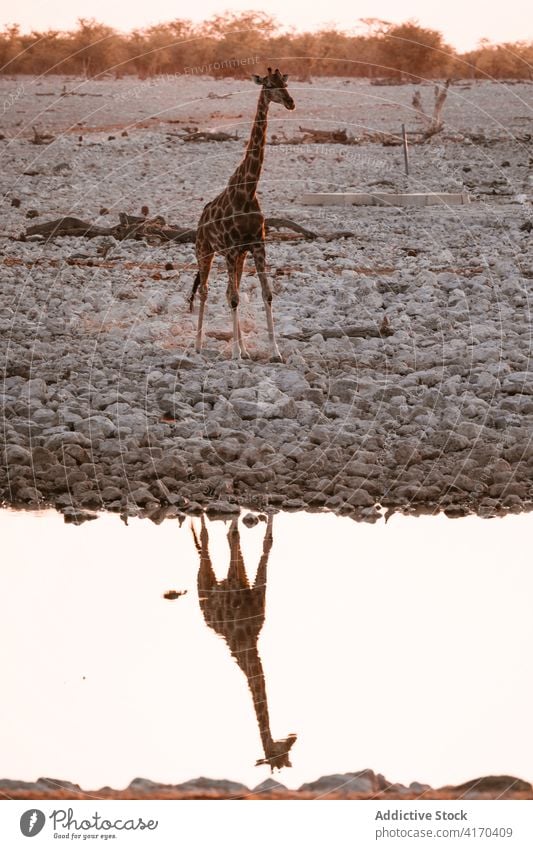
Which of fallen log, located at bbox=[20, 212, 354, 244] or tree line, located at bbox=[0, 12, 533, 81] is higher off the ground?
tree line, located at bbox=[0, 12, 533, 81]

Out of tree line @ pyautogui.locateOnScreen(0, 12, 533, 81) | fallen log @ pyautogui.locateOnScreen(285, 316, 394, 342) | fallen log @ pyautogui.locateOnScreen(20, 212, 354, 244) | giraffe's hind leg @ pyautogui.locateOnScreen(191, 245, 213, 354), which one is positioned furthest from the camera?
tree line @ pyautogui.locateOnScreen(0, 12, 533, 81)

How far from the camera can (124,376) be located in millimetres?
11781

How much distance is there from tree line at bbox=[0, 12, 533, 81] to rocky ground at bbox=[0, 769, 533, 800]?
830 inches

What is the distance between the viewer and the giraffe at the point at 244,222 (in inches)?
465

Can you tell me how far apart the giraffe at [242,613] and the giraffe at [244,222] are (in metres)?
2.95

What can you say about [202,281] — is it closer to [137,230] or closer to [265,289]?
[265,289]

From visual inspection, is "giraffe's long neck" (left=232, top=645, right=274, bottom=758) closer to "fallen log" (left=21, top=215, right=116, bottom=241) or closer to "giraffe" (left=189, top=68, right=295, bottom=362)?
"giraffe" (left=189, top=68, right=295, bottom=362)

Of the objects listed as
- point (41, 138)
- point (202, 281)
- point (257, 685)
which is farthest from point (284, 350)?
point (41, 138)

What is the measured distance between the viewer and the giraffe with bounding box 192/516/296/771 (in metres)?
6.62

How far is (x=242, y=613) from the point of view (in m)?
7.98

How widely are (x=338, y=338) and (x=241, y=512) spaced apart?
12.0 ft

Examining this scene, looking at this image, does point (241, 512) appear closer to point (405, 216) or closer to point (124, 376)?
point (124, 376)

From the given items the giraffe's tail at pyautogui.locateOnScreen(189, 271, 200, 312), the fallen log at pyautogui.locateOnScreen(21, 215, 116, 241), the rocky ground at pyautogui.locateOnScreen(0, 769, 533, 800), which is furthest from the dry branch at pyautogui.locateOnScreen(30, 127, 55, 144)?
the rocky ground at pyautogui.locateOnScreen(0, 769, 533, 800)

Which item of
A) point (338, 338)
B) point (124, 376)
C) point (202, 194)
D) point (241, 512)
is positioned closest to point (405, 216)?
point (202, 194)
